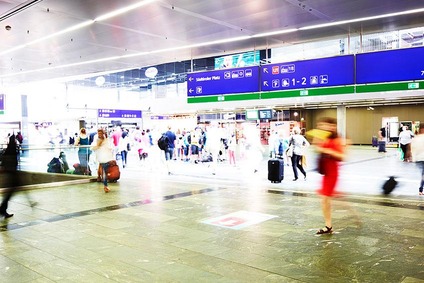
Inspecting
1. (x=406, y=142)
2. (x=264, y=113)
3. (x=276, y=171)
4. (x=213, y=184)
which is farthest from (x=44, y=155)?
(x=264, y=113)

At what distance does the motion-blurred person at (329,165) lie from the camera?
584 cm

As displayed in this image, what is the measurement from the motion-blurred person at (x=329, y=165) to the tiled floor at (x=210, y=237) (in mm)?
375

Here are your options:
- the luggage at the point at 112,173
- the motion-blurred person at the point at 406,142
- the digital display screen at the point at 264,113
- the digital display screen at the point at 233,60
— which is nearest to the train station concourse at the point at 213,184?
the luggage at the point at 112,173

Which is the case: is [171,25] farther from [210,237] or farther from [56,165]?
[56,165]

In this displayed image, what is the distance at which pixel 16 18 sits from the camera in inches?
324

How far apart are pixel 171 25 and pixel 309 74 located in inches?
137

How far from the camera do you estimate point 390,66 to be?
27.4ft

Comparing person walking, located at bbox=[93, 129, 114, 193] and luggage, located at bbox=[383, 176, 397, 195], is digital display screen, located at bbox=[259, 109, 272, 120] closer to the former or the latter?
luggage, located at bbox=[383, 176, 397, 195]

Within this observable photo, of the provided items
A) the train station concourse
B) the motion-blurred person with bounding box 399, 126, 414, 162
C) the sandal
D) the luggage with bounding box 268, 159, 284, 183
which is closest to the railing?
the train station concourse

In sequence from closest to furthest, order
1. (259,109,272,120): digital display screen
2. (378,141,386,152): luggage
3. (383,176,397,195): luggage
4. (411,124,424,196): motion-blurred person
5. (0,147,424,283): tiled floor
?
1. (0,147,424,283): tiled floor
2. (411,124,424,196): motion-blurred person
3. (383,176,397,195): luggage
4. (378,141,386,152): luggage
5. (259,109,272,120): digital display screen

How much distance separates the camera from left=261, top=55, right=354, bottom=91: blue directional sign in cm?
888

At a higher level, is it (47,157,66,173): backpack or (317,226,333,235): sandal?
(47,157,66,173): backpack

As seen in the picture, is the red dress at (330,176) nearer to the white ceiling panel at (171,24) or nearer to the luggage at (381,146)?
the white ceiling panel at (171,24)

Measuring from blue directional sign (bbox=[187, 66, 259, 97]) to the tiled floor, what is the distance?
2.79 metres
